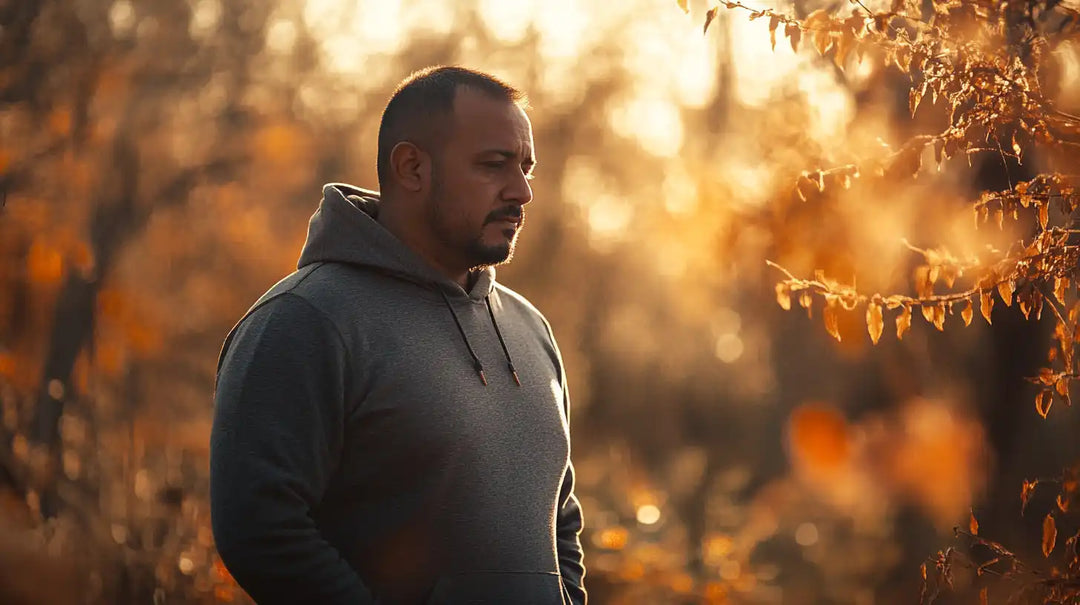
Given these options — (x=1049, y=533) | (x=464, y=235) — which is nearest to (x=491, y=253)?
(x=464, y=235)

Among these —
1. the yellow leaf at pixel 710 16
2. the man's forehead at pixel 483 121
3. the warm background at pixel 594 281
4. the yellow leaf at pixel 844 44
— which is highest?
the yellow leaf at pixel 710 16

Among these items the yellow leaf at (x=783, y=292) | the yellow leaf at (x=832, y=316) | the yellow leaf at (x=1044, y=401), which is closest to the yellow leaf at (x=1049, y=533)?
the yellow leaf at (x=1044, y=401)

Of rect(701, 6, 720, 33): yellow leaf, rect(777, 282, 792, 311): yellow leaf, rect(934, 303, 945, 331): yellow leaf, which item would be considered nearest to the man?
rect(701, 6, 720, 33): yellow leaf

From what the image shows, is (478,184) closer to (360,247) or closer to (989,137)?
Answer: (360,247)

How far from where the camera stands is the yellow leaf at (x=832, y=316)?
10.1 feet

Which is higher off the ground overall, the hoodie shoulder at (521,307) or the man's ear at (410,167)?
the man's ear at (410,167)

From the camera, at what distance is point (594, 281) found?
68.2 ft

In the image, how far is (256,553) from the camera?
255 centimetres

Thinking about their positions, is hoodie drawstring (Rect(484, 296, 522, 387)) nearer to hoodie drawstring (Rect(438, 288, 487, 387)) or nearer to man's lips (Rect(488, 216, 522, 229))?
hoodie drawstring (Rect(438, 288, 487, 387))

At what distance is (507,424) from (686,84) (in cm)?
1323

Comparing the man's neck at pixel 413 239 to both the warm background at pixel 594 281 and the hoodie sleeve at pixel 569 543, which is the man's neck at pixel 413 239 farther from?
the warm background at pixel 594 281

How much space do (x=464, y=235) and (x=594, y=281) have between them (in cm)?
1782

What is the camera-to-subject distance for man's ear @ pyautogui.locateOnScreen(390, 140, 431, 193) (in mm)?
3055

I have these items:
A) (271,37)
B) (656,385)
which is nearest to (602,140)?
(656,385)
